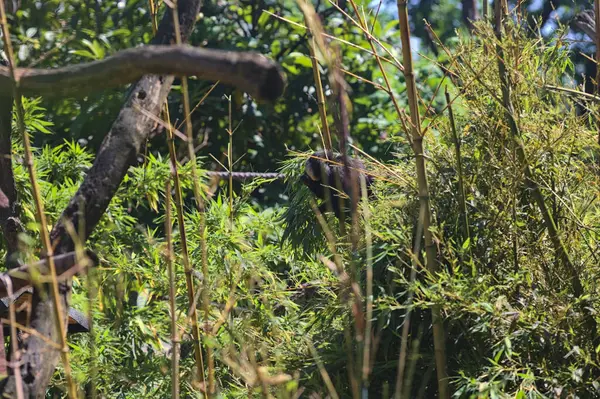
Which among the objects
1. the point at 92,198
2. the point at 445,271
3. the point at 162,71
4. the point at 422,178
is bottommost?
the point at 445,271

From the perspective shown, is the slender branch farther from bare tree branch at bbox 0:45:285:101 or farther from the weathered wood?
bare tree branch at bbox 0:45:285:101

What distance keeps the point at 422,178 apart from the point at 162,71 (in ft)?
2.52

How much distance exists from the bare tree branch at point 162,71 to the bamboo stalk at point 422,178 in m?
0.67

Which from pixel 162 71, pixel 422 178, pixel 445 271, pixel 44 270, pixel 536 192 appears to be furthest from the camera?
pixel 536 192

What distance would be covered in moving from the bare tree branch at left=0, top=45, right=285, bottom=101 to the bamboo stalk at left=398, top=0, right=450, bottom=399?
67cm

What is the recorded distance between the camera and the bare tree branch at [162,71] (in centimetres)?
118

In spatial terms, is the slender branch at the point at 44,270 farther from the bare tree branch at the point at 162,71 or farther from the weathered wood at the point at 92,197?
the bare tree branch at the point at 162,71

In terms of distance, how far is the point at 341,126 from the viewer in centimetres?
109

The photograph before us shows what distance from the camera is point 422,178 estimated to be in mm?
1851

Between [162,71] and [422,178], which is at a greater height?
[162,71]

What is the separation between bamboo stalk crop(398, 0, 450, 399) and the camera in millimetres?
1804

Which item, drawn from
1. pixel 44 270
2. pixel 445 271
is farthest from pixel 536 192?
pixel 44 270

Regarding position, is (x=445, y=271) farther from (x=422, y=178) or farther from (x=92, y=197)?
(x=92, y=197)

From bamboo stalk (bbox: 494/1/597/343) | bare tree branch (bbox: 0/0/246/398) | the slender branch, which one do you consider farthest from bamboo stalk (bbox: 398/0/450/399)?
the slender branch
